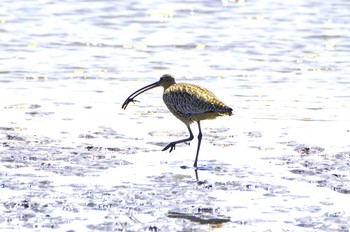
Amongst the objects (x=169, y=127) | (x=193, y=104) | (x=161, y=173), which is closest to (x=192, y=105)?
(x=193, y=104)

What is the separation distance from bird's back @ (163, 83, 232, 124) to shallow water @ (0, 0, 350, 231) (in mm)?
409

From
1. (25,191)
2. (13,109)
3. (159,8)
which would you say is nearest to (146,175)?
(25,191)

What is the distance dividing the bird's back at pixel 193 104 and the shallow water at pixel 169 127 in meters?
0.41

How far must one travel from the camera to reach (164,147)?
1162cm

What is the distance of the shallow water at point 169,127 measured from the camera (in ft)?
29.2

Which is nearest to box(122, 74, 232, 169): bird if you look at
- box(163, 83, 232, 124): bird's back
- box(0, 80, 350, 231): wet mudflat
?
box(163, 83, 232, 124): bird's back

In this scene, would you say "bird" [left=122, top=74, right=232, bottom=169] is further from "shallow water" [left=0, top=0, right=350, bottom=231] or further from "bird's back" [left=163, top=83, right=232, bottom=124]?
"shallow water" [left=0, top=0, right=350, bottom=231]

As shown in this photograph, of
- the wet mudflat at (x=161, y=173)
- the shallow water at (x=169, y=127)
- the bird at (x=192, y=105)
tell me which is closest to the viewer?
the wet mudflat at (x=161, y=173)

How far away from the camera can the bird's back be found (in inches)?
448

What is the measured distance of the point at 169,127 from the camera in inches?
516

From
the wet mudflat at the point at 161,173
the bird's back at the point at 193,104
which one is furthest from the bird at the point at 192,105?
the wet mudflat at the point at 161,173

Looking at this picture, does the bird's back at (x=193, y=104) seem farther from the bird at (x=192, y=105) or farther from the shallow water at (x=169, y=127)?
the shallow water at (x=169, y=127)

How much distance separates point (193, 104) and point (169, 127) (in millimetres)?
1673

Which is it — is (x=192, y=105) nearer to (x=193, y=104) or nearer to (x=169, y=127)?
(x=193, y=104)
